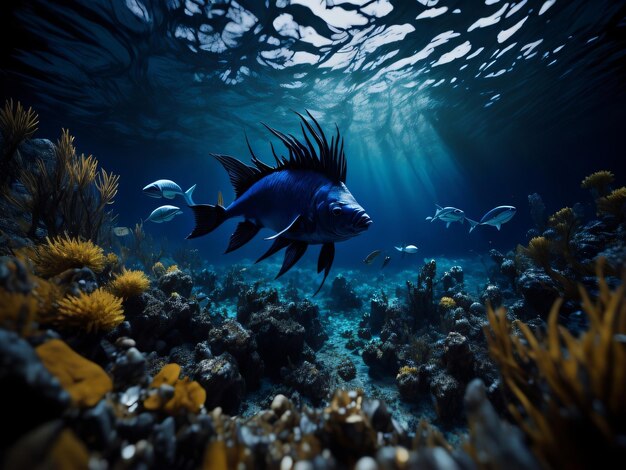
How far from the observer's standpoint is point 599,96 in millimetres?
18531

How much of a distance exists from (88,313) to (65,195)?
12.6ft

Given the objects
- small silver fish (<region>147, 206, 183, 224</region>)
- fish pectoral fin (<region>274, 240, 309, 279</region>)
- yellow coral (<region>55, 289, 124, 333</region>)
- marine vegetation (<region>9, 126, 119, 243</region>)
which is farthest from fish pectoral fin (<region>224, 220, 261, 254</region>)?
small silver fish (<region>147, 206, 183, 224</region>)

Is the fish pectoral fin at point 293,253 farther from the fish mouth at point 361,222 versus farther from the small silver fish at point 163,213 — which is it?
the small silver fish at point 163,213

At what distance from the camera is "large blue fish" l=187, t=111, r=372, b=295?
2.05m

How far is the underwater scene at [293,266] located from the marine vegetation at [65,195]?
Result: 47 mm

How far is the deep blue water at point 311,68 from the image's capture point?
28.5ft

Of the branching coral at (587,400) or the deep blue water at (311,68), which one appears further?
the deep blue water at (311,68)

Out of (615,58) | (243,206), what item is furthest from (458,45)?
(243,206)

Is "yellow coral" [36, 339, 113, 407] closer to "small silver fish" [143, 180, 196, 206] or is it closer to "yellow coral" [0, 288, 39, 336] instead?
"yellow coral" [0, 288, 39, 336]

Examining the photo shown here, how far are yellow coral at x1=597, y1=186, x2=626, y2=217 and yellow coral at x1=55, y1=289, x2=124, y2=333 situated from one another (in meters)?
9.47

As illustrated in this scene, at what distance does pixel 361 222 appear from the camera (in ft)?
6.31

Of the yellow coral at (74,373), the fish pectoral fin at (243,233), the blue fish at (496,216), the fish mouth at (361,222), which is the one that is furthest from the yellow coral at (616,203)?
the yellow coral at (74,373)

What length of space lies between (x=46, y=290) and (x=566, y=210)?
11.1m

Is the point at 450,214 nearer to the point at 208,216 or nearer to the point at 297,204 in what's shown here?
the point at 297,204
